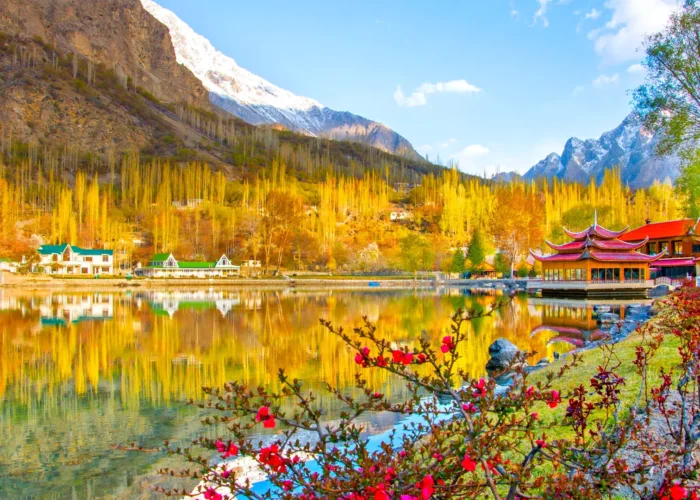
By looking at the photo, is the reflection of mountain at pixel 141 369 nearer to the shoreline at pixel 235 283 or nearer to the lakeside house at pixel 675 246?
the lakeside house at pixel 675 246

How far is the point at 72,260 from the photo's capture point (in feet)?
210

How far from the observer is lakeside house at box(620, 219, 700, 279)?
4041cm

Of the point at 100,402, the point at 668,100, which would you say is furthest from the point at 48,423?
the point at 668,100

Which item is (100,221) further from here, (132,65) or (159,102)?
(132,65)

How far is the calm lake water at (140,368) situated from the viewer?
263 inches

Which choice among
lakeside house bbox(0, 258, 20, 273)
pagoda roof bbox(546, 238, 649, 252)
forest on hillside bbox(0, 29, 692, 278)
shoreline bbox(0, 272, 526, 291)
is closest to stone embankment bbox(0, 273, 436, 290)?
shoreline bbox(0, 272, 526, 291)

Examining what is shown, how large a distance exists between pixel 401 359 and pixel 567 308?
29.4 meters

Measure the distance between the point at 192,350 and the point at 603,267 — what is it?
3152 cm

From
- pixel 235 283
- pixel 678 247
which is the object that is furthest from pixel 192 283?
pixel 678 247

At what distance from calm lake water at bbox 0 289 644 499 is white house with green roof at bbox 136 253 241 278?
36951 mm

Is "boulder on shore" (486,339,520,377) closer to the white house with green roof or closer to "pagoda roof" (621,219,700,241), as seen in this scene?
"pagoda roof" (621,219,700,241)

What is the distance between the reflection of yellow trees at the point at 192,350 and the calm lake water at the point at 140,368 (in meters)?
0.04

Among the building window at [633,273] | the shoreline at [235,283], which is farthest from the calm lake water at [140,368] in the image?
the shoreline at [235,283]

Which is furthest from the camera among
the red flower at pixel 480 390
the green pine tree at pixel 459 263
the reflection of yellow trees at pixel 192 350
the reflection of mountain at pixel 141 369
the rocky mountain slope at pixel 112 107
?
the rocky mountain slope at pixel 112 107
